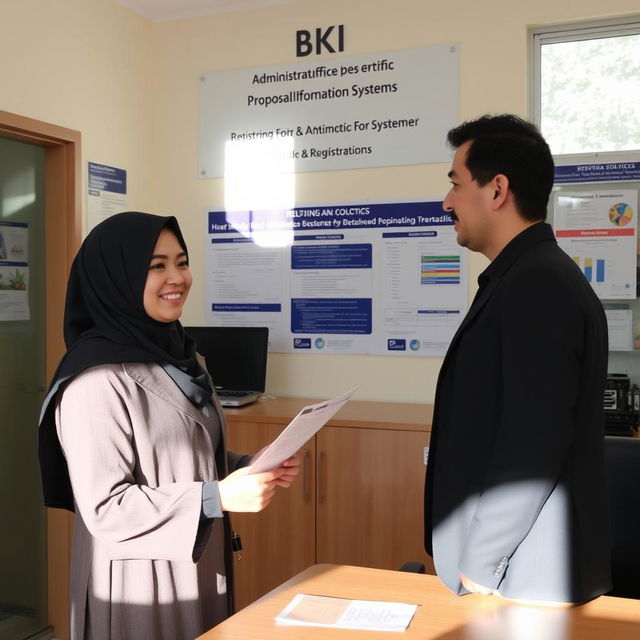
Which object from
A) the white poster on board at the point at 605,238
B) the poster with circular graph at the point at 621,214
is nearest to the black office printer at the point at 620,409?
the white poster on board at the point at 605,238

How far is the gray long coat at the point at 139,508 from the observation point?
161 cm

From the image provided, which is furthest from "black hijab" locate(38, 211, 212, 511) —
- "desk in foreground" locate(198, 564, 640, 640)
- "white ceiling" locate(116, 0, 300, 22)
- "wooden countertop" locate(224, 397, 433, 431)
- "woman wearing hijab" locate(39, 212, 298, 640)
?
"white ceiling" locate(116, 0, 300, 22)

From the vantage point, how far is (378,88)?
3.73 meters

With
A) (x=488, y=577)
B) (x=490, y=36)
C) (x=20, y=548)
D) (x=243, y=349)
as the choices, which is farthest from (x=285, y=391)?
(x=488, y=577)

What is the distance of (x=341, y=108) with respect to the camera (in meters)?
3.81

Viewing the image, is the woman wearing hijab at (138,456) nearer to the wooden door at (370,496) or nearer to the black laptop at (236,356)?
the wooden door at (370,496)

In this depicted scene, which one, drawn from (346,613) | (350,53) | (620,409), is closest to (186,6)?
(350,53)

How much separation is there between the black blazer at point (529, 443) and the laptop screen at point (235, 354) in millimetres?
2073

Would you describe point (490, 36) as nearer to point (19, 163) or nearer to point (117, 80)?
point (117, 80)

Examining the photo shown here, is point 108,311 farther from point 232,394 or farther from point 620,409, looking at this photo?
point 620,409

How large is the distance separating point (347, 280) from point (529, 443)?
2.31 m

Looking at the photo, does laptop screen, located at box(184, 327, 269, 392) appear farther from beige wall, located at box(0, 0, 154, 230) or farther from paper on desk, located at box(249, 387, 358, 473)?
paper on desk, located at box(249, 387, 358, 473)

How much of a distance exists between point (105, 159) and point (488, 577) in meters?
2.94

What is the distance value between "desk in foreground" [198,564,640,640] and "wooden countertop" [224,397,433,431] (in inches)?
58.1
